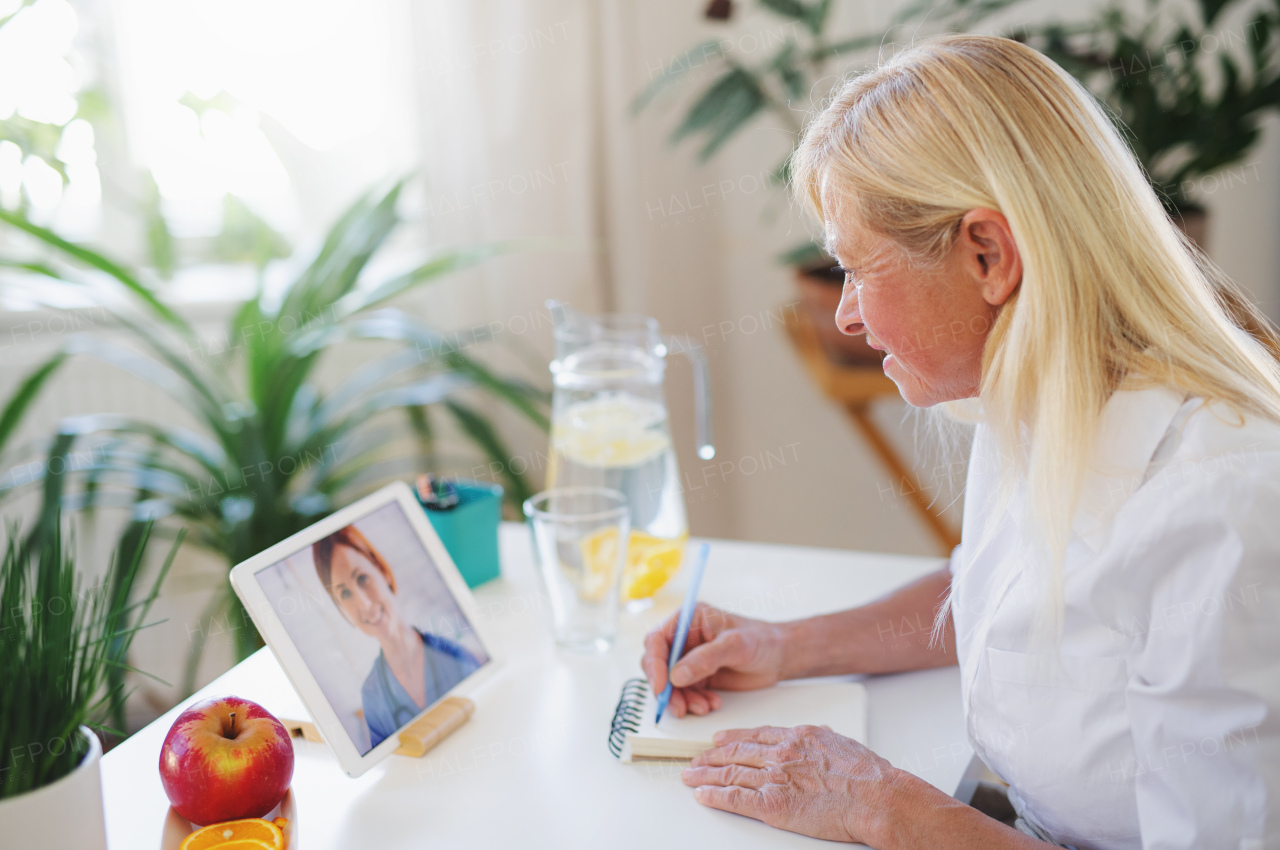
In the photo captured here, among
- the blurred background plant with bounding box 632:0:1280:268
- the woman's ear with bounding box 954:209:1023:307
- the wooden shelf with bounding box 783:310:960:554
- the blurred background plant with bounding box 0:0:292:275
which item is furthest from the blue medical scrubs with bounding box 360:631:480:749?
the blurred background plant with bounding box 0:0:292:275

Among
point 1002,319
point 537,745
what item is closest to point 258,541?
point 537,745

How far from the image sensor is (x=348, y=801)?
81 cm

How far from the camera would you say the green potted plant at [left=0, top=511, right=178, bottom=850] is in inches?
24.2

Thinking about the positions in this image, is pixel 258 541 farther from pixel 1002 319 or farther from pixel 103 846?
pixel 1002 319

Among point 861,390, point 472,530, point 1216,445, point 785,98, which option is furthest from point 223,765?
point 785,98

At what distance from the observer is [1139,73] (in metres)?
1.83

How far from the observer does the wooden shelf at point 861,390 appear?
192 centimetres

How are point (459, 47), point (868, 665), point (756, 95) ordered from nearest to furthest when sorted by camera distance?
point (868, 665), point (756, 95), point (459, 47)

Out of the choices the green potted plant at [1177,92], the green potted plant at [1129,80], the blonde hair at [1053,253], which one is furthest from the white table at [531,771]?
the green potted plant at [1177,92]

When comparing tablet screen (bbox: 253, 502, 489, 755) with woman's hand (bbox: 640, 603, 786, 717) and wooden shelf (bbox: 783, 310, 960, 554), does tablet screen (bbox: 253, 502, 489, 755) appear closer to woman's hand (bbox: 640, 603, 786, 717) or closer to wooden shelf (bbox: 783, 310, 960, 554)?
woman's hand (bbox: 640, 603, 786, 717)

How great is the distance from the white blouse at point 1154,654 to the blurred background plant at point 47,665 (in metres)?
0.62

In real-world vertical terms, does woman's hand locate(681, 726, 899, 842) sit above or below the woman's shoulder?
below

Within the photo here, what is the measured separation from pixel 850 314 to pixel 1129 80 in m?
1.28

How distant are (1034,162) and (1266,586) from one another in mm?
323
